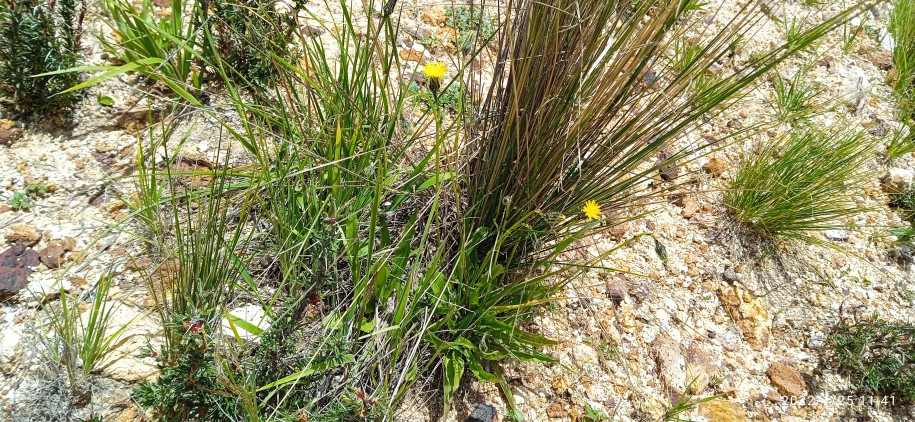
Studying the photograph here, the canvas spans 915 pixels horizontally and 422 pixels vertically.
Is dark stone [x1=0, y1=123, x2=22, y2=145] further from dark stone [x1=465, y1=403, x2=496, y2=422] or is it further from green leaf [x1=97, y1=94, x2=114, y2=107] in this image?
dark stone [x1=465, y1=403, x2=496, y2=422]

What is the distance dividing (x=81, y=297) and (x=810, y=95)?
2.65m

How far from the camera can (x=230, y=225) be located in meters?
1.68

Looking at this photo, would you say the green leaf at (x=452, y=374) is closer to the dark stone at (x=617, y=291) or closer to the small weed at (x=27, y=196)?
the dark stone at (x=617, y=291)

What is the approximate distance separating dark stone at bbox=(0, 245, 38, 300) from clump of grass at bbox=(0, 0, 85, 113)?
1.44 feet

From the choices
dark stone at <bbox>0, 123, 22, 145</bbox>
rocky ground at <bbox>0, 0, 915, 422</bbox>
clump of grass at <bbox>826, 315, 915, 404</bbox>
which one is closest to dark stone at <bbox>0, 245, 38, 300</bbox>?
rocky ground at <bbox>0, 0, 915, 422</bbox>

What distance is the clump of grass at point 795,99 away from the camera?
235 centimetres

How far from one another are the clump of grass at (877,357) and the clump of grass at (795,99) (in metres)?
0.86

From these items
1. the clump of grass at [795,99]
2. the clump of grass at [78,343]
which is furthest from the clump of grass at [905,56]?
the clump of grass at [78,343]

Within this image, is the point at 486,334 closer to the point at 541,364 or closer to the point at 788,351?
the point at 541,364

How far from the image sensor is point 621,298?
72.9 inches

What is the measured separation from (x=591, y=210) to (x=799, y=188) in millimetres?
911

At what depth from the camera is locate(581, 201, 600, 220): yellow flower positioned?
1.53m

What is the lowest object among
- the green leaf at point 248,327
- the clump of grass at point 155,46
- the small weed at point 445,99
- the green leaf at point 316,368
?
the green leaf at point 316,368
